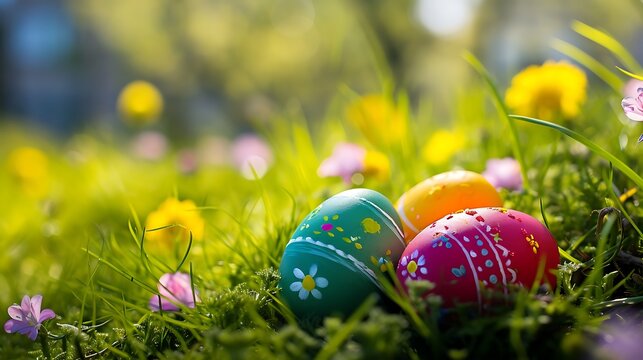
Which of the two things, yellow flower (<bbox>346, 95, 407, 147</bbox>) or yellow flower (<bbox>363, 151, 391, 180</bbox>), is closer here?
yellow flower (<bbox>363, 151, 391, 180</bbox>)

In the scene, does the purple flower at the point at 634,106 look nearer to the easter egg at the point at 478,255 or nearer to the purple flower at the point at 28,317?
the easter egg at the point at 478,255

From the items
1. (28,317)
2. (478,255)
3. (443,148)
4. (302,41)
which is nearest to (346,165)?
(443,148)

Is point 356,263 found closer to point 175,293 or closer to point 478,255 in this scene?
point 478,255

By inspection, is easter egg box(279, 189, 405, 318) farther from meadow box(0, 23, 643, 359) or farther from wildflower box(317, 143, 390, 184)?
wildflower box(317, 143, 390, 184)

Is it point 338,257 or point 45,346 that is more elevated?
point 338,257

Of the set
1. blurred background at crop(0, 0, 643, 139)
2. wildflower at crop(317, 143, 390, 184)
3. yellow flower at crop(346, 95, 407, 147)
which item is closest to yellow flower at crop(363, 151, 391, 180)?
wildflower at crop(317, 143, 390, 184)

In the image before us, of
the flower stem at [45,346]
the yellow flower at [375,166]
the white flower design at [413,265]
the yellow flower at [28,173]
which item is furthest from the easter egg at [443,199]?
the yellow flower at [28,173]
